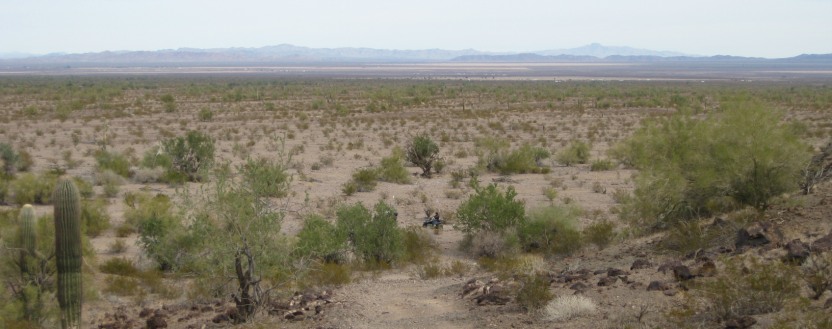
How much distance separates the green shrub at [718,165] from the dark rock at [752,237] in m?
2.17

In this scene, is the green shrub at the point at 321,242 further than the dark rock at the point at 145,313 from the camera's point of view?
Yes

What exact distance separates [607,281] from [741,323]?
2.54 meters

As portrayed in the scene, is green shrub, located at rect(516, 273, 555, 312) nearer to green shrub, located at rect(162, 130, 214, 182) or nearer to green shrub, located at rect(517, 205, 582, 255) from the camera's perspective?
green shrub, located at rect(517, 205, 582, 255)

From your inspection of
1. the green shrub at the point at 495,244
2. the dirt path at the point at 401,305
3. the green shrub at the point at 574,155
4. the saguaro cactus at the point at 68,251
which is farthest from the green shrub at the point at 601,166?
the saguaro cactus at the point at 68,251

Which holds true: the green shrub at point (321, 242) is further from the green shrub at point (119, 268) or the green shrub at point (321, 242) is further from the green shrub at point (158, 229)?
the green shrub at point (119, 268)

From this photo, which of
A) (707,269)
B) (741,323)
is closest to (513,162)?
(707,269)

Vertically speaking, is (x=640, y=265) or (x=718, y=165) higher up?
(x=718, y=165)

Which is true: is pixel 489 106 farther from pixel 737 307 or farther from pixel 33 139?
pixel 737 307

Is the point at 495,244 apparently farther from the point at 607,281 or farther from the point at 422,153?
the point at 422,153

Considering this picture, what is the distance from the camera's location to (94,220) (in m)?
16.2

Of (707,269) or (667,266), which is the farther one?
(667,266)

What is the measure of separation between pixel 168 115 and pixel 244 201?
39.9 metres

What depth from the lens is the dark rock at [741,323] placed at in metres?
7.65

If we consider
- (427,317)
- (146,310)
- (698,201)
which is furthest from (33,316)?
(698,201)
